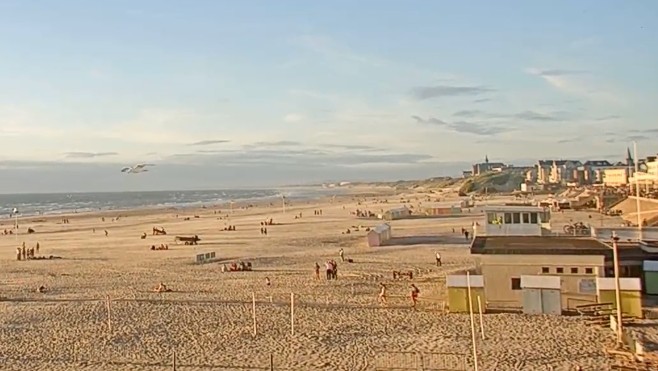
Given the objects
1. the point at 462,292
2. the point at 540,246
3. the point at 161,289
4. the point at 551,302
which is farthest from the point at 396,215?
the point at 551,302

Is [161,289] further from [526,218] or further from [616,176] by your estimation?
[616,176]

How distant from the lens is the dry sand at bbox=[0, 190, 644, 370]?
16.4 meters

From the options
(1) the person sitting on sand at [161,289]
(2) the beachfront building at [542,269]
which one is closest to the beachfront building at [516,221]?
(2) the beachfront building at [542,269]

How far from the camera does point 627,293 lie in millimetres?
19344

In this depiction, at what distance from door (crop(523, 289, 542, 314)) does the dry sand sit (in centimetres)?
61

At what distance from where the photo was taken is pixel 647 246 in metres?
25.1

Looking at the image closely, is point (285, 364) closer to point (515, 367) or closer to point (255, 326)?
point (255, 326)

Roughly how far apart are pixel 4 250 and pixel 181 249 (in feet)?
49.4

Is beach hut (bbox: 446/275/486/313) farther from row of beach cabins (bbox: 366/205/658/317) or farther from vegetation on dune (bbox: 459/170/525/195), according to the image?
vegetation on dune (bbox: 459/170/525/195)

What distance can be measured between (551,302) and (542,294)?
0.35 m

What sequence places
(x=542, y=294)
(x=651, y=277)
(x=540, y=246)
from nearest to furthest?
(x=542, y=294) → (x=651, y=277) → (x=540, y=246)

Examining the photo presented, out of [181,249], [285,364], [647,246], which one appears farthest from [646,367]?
[181,249]

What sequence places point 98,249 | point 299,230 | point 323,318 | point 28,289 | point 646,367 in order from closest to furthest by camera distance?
point 646,367 < point 323,318 < point 28,289 < point 98,249 < point 299,230

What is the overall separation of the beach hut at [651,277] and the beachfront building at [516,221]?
767 cm
